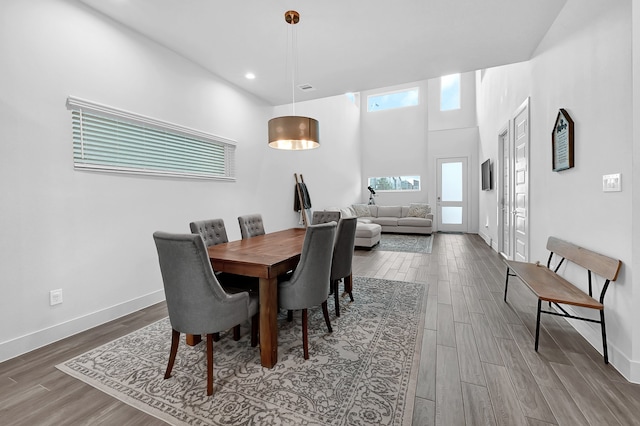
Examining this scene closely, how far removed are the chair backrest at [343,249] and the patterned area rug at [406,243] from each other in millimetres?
3197

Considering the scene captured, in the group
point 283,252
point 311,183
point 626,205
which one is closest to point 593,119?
point 626,205

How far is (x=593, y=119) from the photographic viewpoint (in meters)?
2.00

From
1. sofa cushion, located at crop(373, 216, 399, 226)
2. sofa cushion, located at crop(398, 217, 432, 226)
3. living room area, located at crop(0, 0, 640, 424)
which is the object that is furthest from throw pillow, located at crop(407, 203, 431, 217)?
living room area, located at crop(0, 0, 640, 424)

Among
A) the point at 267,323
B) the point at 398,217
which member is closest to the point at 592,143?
the point at 267,323

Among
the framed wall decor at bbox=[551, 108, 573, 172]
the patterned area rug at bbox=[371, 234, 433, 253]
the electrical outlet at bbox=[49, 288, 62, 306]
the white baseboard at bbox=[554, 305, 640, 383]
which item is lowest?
the white baseboard at bbox=[554, 305, 640, 383]

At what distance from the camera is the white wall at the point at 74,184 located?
2.01 metres

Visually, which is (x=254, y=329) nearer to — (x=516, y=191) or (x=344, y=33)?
(x=344, y=33)

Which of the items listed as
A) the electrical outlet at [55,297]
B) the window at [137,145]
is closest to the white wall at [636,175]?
the window at [137,145]

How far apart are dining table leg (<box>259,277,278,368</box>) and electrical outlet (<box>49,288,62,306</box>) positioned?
177 cm

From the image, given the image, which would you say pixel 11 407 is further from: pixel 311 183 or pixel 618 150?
pixel 311 183

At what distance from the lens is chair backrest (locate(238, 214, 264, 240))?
3.11 metres

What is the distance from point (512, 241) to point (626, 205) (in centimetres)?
280

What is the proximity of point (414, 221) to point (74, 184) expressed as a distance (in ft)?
23.2

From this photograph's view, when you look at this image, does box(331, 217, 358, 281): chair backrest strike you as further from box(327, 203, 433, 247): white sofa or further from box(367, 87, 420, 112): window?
box(367, 87, 420, 112): window
